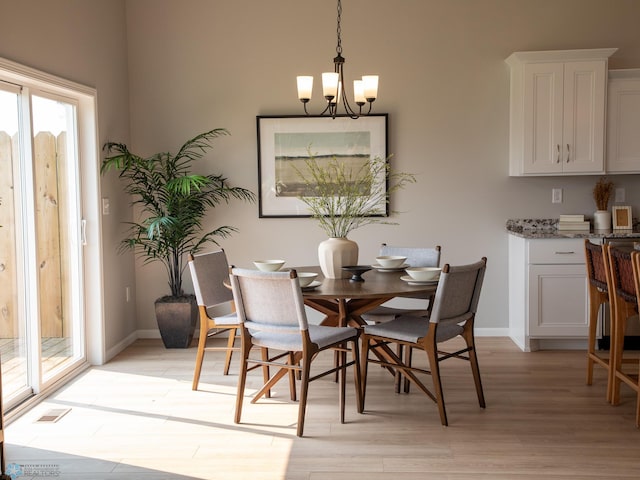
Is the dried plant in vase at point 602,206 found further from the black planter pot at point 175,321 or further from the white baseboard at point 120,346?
the white baseboard at point 120,346

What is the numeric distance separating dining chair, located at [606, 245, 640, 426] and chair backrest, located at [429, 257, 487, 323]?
72 cm

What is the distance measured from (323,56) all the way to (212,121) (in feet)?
3.38

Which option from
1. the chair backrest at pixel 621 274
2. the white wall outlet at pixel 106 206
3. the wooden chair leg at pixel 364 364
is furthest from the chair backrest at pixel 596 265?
the white wall outlet at pixel 106 206

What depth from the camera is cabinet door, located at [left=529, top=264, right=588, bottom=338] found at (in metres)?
4.97

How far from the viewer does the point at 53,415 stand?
3752 millimetres

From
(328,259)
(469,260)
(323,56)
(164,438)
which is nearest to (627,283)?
(328,259)

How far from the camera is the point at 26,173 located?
13.0ft

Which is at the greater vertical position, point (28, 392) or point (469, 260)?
point (469, 260)

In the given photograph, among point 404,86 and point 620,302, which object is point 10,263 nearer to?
point 404,86

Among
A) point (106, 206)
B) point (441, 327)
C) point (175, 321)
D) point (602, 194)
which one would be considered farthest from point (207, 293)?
point (602, 194)

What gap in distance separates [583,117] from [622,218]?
0.85 meters

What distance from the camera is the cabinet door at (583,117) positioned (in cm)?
504

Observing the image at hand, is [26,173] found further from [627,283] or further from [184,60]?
[627,283]

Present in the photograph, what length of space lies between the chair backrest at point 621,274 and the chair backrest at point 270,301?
169 centimetres
